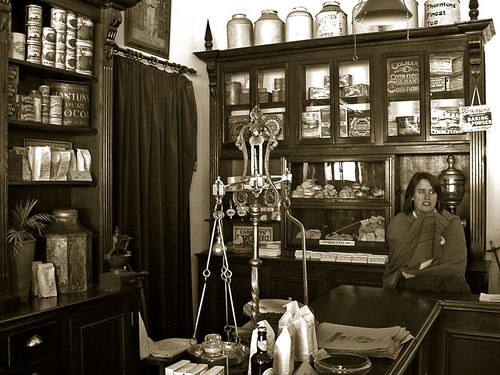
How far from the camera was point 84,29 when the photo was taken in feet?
10.9

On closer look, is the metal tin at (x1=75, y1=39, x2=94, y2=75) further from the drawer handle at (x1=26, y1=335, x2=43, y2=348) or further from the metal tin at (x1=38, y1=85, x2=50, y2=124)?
the drawer handle at (x1=26, y1=335, x2=43, y2=348)

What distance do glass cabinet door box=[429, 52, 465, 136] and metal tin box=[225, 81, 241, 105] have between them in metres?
1.58

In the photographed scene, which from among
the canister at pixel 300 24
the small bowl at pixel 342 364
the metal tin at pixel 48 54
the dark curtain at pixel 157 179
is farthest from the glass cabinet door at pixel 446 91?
the small bowl at pixel 342 364

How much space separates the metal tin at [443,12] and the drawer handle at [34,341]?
3.38m

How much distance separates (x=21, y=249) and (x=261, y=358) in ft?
5.57

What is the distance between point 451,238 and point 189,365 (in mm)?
2695

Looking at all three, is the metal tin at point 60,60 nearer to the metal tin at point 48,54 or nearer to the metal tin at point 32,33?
the metal tin at point 48,54

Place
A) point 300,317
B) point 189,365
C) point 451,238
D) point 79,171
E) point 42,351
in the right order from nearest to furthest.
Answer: point 189,365 → point 300,317 → point 42,351 → point 79,171 → point 451,238

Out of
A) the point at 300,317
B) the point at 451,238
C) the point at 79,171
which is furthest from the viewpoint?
the point at 451,238

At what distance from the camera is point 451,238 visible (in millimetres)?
3867

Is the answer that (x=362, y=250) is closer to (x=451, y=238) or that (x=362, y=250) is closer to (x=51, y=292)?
(x=451, y=238)

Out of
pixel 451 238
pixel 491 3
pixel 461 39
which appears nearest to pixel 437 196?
pixel 451 238

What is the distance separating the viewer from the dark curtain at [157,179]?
13.0ft

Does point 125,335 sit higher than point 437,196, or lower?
lower
